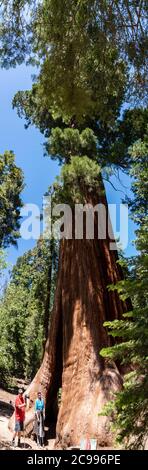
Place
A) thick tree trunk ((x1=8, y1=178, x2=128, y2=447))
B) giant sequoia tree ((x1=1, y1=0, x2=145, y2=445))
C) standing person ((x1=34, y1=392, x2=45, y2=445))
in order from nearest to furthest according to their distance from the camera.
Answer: giant sequoia tree ((x1=1, y1=0, x2=145, y2=445)) → thick tree trunk ((x1=8, y1=178, x2=128, y2=447)) → standing person ((x1=34, y1=392, x2=45, y2=445))

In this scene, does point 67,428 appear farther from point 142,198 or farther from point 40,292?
point 40,292

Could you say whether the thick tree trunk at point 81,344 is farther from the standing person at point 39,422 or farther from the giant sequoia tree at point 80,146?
the standing person at point 39,422

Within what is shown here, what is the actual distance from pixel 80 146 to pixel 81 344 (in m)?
5.06

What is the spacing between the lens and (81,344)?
36.7 ft

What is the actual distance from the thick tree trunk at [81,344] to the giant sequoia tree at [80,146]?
0.02 m

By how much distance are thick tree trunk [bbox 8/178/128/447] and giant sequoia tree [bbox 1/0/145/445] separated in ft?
0.08

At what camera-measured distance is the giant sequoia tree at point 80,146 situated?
626 centimetres

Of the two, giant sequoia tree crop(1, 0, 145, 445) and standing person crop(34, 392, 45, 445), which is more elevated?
giant sequoia tree crop(1, 0, 145, 445)

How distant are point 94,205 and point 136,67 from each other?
621 cm

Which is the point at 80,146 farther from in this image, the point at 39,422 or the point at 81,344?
the point at 39,422

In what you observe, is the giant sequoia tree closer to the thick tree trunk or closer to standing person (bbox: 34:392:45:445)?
the thick tree trunk

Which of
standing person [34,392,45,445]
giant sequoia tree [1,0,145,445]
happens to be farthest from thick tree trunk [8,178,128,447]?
standing person [34,392,45,445]

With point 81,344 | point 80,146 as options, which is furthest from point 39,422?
point 80,146

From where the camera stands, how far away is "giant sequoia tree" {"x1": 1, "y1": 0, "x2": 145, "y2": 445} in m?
6.26
